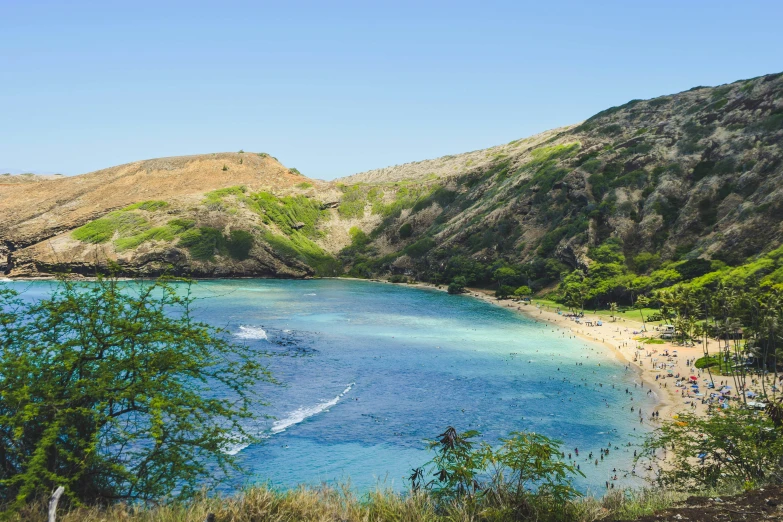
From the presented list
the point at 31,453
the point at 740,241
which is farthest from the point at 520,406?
the point at 740,241

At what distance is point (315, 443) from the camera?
47.5 m

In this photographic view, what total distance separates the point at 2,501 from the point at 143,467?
13.9ft

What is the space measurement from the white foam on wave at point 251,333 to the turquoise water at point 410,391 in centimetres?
34

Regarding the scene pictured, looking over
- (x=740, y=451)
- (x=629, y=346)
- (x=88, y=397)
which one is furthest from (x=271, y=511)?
(x=629, y=346)

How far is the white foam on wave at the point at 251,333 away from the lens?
287 feet

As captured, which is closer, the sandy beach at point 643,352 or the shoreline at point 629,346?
the sandy beach at point 643,352

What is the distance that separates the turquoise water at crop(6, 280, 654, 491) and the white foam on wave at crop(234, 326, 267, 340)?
1.11 ft

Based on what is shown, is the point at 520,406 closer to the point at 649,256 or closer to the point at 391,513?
the point at 391,513

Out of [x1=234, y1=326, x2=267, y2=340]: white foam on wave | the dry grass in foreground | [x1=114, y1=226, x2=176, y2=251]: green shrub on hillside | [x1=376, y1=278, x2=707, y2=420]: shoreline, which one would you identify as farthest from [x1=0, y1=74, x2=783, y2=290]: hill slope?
the dry grass in foreground

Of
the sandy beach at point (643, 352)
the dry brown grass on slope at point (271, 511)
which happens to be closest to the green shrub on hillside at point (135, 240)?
the sandy beach at point (643, 352)

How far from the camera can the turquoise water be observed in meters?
44.8

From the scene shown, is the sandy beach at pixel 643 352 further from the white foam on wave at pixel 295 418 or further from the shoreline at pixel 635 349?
the white foam on wave at pixel 295 418

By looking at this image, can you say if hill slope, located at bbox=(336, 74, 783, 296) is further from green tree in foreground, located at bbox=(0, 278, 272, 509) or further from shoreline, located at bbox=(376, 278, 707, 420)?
green tree in foreground, located at bbox=(0, 278, 272, 509)

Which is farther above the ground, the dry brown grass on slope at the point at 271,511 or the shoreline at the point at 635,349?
the dry brown grass on slope at the point at 271,511
